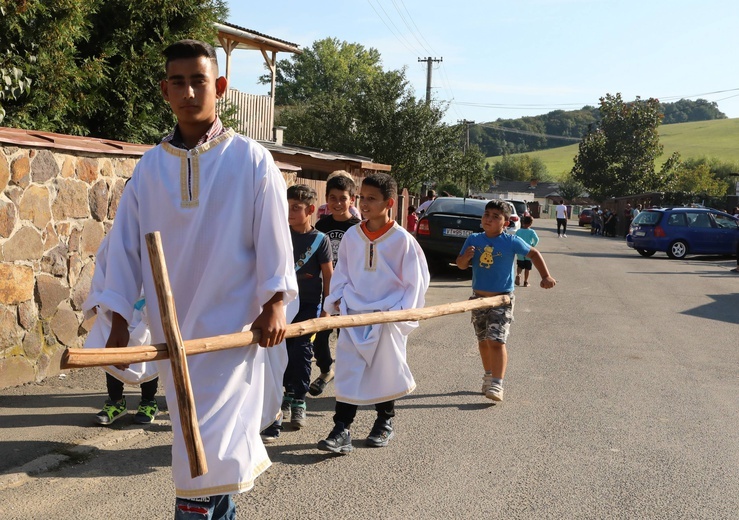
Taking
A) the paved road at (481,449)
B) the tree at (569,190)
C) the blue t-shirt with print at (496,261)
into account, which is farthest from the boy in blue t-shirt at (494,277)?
the tree at (569,190)

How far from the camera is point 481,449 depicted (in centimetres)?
573

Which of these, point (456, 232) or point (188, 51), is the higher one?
point (188, 51)

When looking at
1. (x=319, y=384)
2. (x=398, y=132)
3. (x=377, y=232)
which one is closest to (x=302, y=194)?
(x=377, y=232)

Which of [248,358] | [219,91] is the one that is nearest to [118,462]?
[248,358]

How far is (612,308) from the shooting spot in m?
13.6

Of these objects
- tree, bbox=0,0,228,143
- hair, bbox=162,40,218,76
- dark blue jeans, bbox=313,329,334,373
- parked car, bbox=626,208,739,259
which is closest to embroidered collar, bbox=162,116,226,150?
hair, bbox=162,40,218,76

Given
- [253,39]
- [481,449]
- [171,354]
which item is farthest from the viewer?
[253,39]

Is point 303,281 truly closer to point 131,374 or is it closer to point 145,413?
point 145,413

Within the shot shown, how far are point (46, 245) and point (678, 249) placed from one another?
24466mm

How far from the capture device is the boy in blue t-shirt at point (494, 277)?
7180 millimetres

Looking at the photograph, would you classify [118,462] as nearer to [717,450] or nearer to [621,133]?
[717,450]

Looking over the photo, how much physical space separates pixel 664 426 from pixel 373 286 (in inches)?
97.0

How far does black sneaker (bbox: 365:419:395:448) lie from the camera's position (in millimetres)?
5762

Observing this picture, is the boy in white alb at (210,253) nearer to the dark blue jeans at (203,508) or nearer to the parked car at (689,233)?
the dark blue jeans at (203,508)
